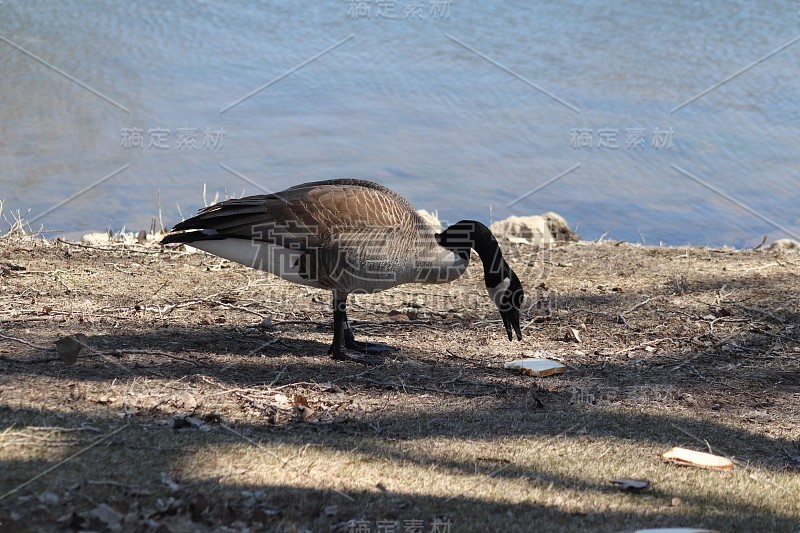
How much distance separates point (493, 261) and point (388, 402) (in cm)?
174

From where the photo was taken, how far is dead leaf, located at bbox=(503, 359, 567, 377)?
5676mm

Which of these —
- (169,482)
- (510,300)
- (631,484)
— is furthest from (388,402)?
(169,482)

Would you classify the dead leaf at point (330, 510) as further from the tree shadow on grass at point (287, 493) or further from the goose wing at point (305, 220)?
the goose wing at point (305, 220)

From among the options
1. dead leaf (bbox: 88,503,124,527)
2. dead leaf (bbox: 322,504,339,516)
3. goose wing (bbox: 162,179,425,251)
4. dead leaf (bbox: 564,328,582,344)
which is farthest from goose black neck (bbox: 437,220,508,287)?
dead leaf (bbox: 88,503,124,527)

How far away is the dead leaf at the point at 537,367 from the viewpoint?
5.68 metres

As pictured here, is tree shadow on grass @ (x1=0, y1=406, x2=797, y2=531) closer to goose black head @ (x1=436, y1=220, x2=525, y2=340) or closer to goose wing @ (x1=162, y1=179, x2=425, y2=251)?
goose wing @ (x1=162, y1=179, x2=425, y2=251)

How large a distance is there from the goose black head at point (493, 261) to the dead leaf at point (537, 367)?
19.7 inches

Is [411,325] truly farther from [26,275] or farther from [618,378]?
[26,275]

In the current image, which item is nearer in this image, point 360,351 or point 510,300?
point 360,351

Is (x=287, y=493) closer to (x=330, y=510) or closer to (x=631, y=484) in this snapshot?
(x=330, y=510)

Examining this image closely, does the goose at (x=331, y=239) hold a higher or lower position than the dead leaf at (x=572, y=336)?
higher

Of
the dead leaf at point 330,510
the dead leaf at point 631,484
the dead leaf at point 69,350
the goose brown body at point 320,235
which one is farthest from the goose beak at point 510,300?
the dead leaf at point 330,510

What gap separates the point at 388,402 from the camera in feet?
16.4

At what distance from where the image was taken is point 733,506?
12.6ft
